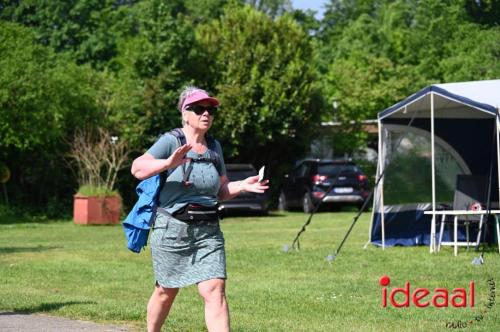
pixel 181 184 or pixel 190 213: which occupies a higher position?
pixel 181 184

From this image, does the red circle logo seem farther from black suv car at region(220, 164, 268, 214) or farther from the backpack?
black suv car at region(220, 164, 268, 214)

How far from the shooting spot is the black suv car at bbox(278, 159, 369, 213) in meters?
31.0

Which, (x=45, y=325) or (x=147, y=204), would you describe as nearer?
(x=147, y=204)

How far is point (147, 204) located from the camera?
7.13 meters

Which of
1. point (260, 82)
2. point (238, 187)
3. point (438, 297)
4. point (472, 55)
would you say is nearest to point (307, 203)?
point (260, 82)

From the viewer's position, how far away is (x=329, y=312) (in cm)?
995

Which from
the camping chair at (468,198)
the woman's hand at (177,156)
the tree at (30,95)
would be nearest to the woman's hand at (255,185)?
the woman's hand at (177,156)

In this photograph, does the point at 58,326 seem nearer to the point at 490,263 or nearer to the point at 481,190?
the point at 490,263

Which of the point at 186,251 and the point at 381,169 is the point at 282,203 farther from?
the point at 186,251

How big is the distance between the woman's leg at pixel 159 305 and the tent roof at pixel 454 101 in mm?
9360

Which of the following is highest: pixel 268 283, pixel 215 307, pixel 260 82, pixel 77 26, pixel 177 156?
pixel 77 26

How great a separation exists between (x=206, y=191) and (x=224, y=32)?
2637cm

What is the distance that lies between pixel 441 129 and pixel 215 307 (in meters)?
12.4

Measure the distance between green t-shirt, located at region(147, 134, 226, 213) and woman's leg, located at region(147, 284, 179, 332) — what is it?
0.57 metres
